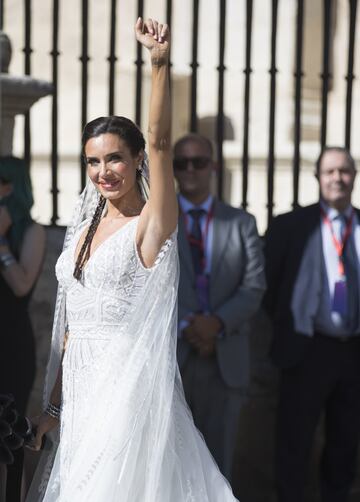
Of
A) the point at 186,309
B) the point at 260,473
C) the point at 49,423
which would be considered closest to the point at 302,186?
the point at 260,473

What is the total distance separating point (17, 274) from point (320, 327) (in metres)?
1.59

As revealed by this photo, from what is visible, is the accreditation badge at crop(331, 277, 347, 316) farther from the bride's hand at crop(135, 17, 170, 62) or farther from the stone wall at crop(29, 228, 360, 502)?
the bride's hand at crop(135, 17, 170, 62)

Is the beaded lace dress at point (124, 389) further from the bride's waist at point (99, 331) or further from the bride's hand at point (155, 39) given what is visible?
the bride's hand at point (155, 39)

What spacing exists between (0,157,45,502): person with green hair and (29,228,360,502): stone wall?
2.96ft

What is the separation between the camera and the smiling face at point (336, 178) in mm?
6297

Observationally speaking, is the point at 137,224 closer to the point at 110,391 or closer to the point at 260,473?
the point at 110,391

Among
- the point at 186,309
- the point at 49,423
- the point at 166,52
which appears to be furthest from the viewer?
the point at 186,309

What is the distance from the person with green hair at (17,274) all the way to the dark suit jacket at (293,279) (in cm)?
129

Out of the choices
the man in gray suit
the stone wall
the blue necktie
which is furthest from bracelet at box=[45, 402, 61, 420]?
the stone wall

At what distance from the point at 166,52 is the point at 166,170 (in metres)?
0.38

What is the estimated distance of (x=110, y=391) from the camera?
413 centimetres

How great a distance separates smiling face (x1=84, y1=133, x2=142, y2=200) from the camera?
4188mm

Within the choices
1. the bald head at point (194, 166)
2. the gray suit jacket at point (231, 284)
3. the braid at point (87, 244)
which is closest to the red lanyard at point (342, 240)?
the gray suit jacket at point (231, 284)

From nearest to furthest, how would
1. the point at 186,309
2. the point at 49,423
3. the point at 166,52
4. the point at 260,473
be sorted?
the point at 166,52 → the point at 49,423 → the point at 186,309 → the point at 260,473
